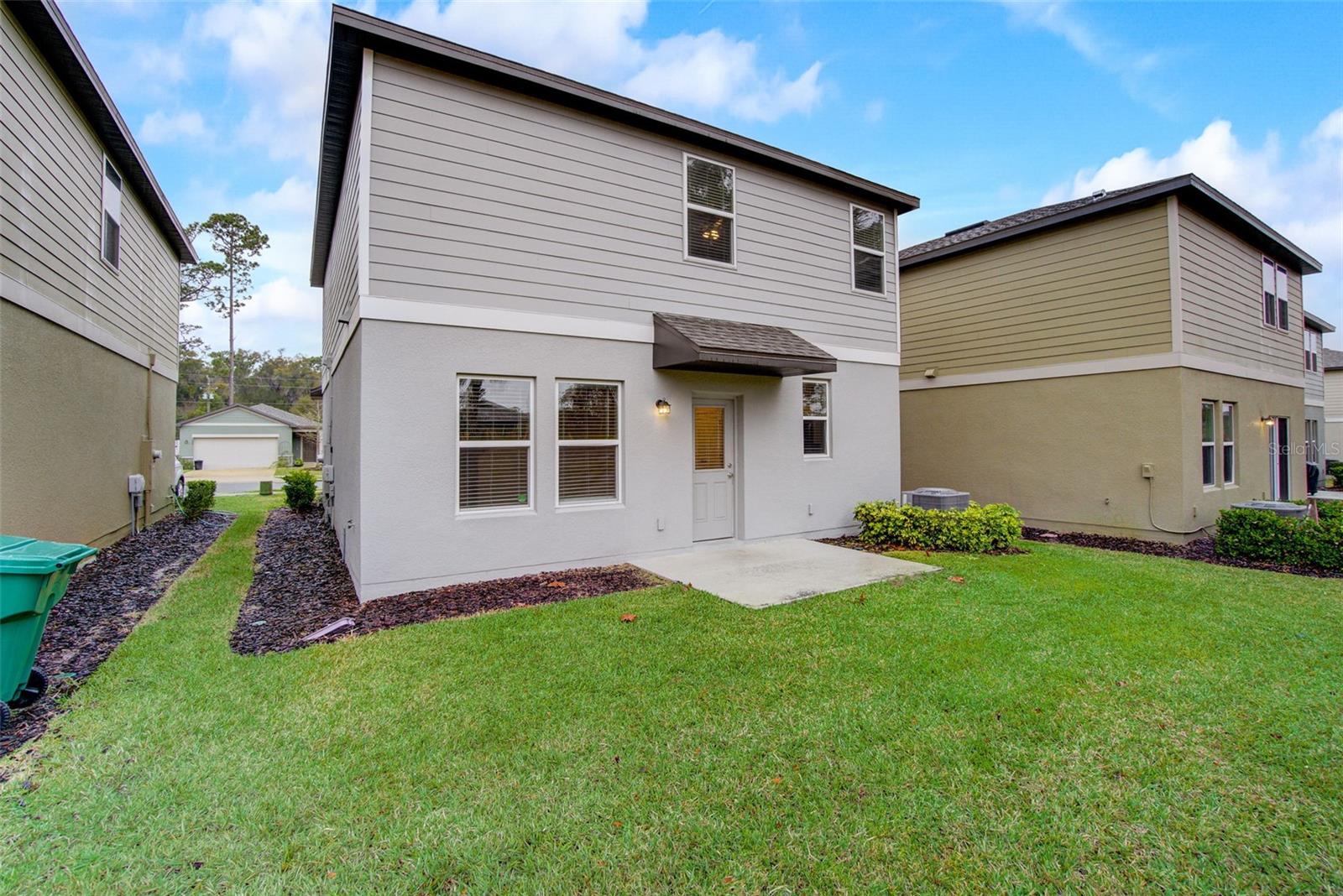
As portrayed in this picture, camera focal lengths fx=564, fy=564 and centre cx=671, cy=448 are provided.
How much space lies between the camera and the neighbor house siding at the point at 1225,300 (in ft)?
29.0

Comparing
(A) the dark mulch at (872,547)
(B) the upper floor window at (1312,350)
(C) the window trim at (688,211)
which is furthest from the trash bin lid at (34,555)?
(B) the upper floor window at (1312,350)

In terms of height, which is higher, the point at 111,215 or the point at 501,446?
the point at 111,215

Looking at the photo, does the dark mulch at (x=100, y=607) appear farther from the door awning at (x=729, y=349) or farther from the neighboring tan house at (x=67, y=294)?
the door awning at (x=729, y=349)

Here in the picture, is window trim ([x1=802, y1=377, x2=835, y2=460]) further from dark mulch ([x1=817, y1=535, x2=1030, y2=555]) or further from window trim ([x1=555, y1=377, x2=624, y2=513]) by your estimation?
window trim ([x1=555, y1=377, x2=624, y2=513])

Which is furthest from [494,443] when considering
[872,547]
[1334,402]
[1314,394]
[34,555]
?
[1334,402]

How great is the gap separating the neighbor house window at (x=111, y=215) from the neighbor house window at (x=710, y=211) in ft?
27.2

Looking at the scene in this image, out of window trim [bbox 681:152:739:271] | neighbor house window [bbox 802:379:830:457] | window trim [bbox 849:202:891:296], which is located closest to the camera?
window trim [bbox 681:152:739:271]

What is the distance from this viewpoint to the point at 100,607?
17.4 feet

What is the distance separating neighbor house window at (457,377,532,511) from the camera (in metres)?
5.98

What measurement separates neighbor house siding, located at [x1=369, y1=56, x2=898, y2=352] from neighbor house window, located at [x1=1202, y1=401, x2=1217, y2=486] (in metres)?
7.03

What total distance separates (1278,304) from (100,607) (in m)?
19.3

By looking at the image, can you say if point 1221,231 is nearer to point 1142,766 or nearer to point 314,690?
point 1142,766

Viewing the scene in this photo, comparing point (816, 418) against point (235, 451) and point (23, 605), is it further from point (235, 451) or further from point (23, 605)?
point (235, 451)

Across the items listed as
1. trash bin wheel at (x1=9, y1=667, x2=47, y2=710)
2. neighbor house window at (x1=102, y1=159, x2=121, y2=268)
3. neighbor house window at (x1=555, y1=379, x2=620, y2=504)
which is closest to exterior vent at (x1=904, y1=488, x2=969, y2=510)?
neighbor house window at (x1=555, y1=379, x2=620, y2=504)
